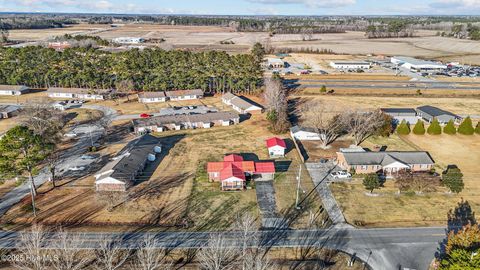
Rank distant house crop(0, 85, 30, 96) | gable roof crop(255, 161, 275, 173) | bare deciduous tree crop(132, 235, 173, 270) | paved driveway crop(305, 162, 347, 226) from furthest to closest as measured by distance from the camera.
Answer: distant house crop(0, 85, 30, 96)
gable roof crop(255, 161, 275, 173)
paved driveway crop(305, 162, 347, 226)
bare deciduous tree crop(132, 235, 173, 270)

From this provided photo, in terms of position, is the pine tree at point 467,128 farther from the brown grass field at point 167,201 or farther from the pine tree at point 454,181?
the brown grass field at point 167,201

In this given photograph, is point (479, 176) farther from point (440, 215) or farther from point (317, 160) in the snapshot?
point (317, 160)

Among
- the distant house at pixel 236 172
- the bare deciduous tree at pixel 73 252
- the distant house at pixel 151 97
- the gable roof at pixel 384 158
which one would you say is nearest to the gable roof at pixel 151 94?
the distant house at pixel 151 97

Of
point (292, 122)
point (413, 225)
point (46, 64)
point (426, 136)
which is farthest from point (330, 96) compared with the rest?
point (46, 64)

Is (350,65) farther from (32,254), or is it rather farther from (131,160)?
(32,254)

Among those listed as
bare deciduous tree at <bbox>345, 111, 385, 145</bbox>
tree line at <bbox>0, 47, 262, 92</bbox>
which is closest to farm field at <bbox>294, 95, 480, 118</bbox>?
bare deciduous tree at <bbox>345, 111, 385, 145</bbox>

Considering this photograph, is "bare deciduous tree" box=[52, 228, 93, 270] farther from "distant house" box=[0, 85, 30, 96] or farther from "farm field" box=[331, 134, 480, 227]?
"distant house" box=[0, 85, 30, 96]
